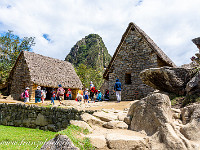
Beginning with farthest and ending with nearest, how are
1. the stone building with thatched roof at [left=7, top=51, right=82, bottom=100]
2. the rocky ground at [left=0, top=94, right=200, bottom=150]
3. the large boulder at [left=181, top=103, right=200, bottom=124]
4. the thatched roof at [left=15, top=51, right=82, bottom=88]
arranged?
1. the thatched roof at [left=15, top=51, right=82, bottom=88]
2. the stone building with thatched roof at [left=7, top=51, right=82, bottom=100]
3. the large boulder at [left=181, top=103, right=200, bottom=124]
4. the rocky ground at [left=0, top=94, right=200, bottom=150]

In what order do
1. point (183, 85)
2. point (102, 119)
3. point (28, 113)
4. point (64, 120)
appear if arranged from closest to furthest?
point (102, 119), point (183, 85), point (64, 120), point (28, 113)

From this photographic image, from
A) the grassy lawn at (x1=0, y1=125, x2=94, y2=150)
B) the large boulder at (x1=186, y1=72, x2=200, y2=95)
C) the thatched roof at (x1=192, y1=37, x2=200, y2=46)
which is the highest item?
the thatched roof at (x1=192, y1=37, x2=200, y2=46)

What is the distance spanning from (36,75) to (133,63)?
1222 centimetres

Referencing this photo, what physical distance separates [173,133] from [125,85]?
30.9 feet

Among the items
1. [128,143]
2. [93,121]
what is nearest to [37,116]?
[93,121]

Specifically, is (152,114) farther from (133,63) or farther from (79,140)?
(133,63)

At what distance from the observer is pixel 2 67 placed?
27.8 metres

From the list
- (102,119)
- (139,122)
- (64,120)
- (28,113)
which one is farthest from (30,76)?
(139,122)

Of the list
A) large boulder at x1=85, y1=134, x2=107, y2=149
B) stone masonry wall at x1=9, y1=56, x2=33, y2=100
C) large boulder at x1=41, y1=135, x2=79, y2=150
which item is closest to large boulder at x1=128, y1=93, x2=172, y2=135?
large boulder at x1=85, y1=134, x2=107, y2=149

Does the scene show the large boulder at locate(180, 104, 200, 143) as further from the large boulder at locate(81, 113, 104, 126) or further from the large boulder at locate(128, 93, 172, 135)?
the large boulder at locate(81, 113, 104, 126)

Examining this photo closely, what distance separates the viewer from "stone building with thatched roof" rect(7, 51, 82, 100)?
19594 mm

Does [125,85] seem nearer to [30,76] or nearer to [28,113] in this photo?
[28,113]

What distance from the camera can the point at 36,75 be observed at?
64.7 ft

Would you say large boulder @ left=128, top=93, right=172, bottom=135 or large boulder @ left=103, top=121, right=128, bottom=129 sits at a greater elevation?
large boulder @ left=128, top=93, right=172, bottom=135
